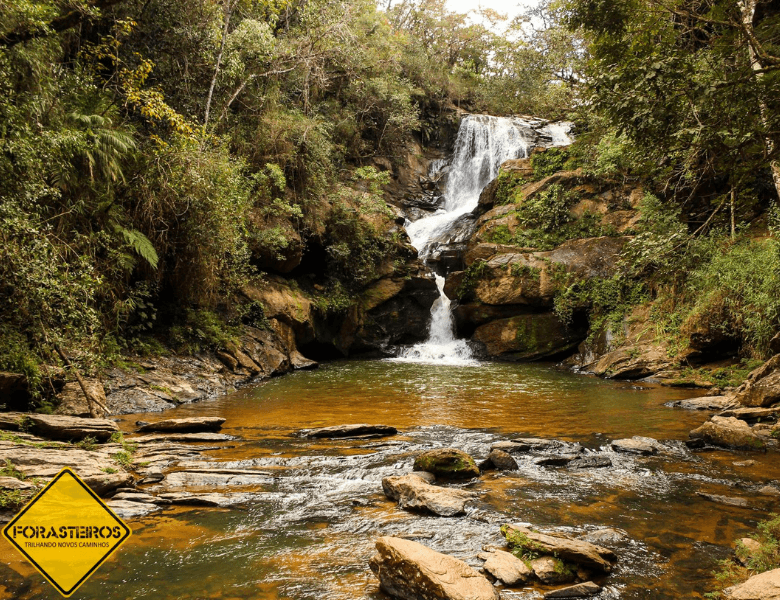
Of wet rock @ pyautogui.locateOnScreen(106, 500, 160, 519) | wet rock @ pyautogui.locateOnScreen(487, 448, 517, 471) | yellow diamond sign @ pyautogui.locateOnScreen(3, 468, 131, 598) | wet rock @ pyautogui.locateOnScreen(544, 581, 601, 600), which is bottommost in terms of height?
wet rock @ pyautogui.locateOnScreen(487, 448, 517, 471)

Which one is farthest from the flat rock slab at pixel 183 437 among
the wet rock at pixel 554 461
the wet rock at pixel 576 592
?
the wet rock at pixel 576 592

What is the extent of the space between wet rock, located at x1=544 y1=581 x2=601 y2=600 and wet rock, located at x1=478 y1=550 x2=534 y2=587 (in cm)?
20

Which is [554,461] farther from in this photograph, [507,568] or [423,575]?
[423,575]

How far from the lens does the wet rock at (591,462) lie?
5.68 m

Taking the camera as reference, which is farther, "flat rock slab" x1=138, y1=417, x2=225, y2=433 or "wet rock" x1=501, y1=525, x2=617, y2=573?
"flat rock slab" x1=138, y1=417, x2=225, y2=433

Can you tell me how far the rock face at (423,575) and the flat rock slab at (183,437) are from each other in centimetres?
417

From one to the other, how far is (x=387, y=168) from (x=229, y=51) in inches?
513

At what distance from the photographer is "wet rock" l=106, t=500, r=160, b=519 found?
410cm

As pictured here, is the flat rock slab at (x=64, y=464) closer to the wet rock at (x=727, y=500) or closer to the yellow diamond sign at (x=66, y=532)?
the yellow diamond sign at (x=66, y=532)

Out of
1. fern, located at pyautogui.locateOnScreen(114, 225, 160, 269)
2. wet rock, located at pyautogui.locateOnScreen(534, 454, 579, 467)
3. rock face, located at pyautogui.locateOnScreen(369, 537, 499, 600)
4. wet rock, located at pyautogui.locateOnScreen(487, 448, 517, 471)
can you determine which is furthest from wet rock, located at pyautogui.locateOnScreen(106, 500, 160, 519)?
fern, located at pyautogui.locateOnScreen(114, 225, 160, 269)

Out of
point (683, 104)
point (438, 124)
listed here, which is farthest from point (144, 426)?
point (438, 124)

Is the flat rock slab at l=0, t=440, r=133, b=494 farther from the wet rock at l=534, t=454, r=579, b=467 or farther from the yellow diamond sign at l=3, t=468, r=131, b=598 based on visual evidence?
the wet rock at l=534, t=454, r=579, b=467

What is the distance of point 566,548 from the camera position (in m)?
3.40

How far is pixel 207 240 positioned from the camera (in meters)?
10.9
